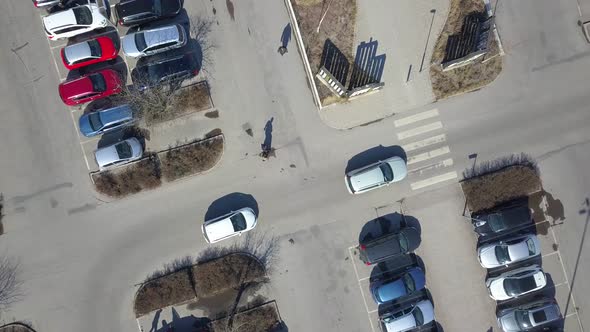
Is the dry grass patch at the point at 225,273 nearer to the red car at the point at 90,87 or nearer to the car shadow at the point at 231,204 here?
the car shadow at the point at 231,204

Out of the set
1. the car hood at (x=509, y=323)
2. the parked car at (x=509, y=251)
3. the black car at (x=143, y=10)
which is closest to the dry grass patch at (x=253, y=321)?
the parked car at (x=509, y=251)

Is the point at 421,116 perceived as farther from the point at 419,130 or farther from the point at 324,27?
the point at 324,27

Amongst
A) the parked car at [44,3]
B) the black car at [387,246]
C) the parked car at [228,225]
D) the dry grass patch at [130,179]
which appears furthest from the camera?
the dry grass patch at [130,179]

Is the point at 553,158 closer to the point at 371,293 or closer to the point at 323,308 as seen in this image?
the point at 371,293

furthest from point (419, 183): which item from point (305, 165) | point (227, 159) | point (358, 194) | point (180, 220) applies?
point (180, 220)

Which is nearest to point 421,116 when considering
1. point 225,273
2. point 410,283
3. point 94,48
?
point 410,283

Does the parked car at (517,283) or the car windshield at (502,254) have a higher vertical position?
the car windshield at (502,254)

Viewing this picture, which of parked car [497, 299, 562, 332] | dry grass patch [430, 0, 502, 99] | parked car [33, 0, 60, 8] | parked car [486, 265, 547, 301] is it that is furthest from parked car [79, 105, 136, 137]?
parked car [497, 299, 562, 332]
